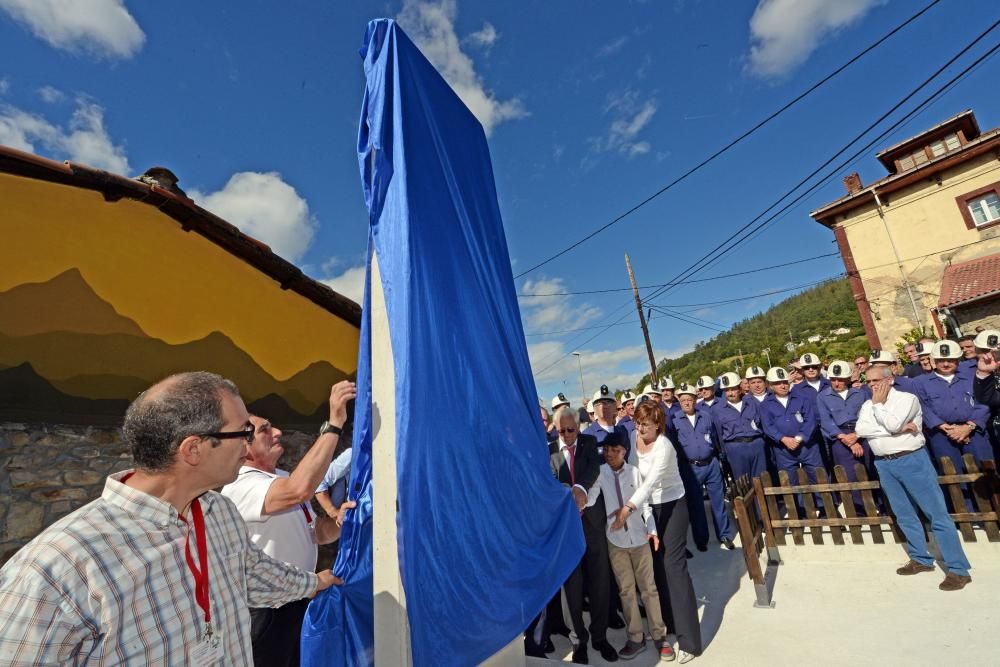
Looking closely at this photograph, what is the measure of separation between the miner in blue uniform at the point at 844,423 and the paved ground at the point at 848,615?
1.44m

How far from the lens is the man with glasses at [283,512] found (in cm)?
201

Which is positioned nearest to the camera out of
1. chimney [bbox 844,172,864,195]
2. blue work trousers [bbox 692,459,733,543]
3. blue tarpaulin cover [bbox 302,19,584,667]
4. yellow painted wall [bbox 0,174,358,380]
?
blue tarpaulin cover [bbox 302,19,584,667]

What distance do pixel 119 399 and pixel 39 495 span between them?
913 mm

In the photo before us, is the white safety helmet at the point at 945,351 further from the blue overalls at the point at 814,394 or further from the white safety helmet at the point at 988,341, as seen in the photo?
the blue overalls at the point at 814,394

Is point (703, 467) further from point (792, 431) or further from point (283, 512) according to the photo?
point (283, 512)

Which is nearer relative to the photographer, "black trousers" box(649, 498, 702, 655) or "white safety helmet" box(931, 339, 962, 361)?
"black trousers" box(649, 498, 702, 655)

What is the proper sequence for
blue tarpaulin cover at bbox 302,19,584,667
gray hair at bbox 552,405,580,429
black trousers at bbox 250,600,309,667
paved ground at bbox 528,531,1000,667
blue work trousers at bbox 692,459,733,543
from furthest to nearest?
blue work trousers at bbox 692,459,733,543
gray hair at bbox 552,405,580,429
paved ground at bbox 528,531,1000,667
black trousers at bbox 250,600,309,667
blue tarpaulin cover at bbox 302,19,584,667

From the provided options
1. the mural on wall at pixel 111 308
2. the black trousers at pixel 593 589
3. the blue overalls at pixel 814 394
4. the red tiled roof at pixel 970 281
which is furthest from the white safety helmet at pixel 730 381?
the red tiled roof at pixel 970 281

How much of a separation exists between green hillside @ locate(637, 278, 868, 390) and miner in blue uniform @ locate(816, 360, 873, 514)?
116ft

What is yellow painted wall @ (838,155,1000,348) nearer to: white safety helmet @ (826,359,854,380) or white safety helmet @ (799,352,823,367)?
white safety helmet @ (799,352,823,367)

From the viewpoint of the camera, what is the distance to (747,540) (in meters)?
4.16

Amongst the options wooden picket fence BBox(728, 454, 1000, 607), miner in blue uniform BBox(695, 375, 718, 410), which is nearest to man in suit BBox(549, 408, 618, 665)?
wooden picket fence BBox(728, 454, 1000, 607)

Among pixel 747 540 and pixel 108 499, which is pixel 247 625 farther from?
pixel 747 540

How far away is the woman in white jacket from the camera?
11.7ft
